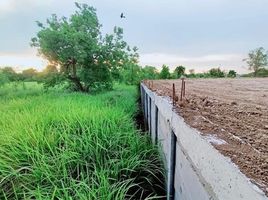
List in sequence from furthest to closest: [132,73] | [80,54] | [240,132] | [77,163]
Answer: [132,73], [80,54], [77,163], [240,132]

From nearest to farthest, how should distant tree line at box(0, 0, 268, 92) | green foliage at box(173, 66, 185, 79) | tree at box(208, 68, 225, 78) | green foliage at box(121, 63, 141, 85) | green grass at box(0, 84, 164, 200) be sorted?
green grass at box(0, 84, 164, 200)
distant tree line at box(0, 0, 268, 92)
green foliage at box(121, 63, 141, 85)
green foliage at box(173, 66, 185, 79)
tree at box(208, 68, 225, 78)

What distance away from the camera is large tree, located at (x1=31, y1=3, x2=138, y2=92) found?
44.6ft

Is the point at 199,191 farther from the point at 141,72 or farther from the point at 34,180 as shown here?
the point at 141,72

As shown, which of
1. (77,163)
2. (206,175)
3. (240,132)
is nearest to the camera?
(206,175)

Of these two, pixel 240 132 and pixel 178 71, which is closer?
pixel 240 132

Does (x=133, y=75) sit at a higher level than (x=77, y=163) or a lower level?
lower

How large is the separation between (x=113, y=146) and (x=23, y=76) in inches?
816

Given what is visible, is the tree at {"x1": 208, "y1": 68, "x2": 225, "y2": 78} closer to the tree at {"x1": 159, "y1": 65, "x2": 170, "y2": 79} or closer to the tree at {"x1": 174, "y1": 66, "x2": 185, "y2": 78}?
the tree at {"x1": 174, "y1": 66, "x2": 185, "y2": 78}

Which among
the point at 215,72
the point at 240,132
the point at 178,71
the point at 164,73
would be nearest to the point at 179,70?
the point at 178,71

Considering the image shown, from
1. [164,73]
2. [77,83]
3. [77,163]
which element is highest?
[77,163]

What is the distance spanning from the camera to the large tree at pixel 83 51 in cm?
1359

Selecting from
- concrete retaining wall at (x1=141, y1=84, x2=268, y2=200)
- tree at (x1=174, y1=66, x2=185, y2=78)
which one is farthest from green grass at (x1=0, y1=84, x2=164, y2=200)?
tree at (x1=174, y1=66, x2=185, y2=78)

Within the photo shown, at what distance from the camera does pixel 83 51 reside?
13.6 m

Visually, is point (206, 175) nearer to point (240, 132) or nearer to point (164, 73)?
point (240, 132)
